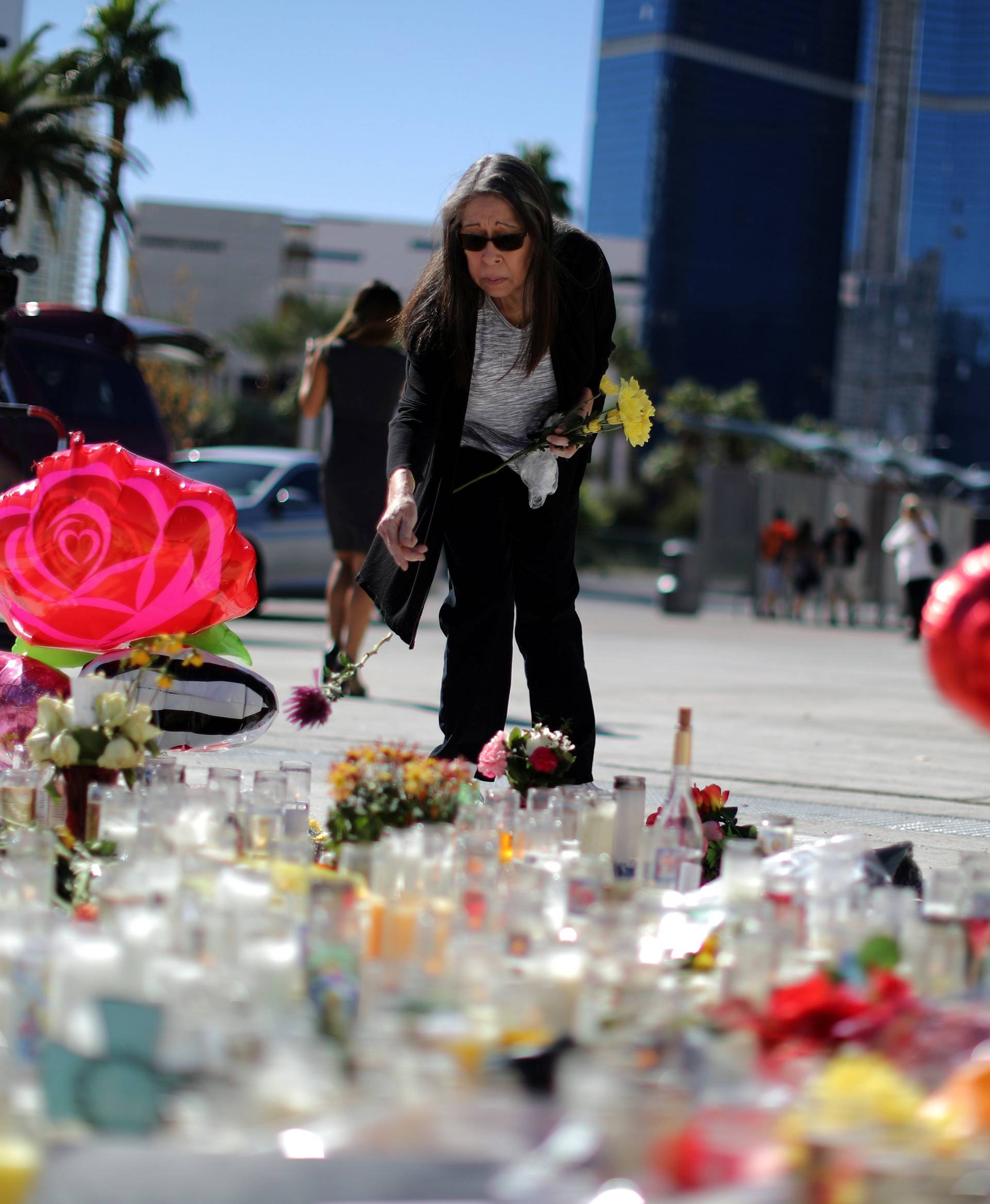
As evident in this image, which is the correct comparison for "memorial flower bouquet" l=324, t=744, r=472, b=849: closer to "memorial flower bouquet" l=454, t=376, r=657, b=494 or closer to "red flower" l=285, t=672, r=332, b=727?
"red flower" l=285, t=672, r=332, b=727

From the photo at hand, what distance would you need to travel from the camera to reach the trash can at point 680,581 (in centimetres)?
2167

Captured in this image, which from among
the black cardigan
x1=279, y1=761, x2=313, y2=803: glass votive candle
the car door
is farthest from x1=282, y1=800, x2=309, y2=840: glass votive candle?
the car door

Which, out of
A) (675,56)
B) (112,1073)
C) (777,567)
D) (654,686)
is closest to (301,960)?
(112,1073)

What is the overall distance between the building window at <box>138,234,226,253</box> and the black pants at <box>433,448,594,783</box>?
318 feet

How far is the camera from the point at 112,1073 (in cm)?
157

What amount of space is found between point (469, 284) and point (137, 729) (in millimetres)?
1518

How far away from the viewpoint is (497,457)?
12.8 ft

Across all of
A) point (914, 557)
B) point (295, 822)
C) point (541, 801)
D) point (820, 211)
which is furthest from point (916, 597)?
point (820, 211)

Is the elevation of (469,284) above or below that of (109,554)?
above

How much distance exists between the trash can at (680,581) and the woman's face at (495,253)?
18.1 metres

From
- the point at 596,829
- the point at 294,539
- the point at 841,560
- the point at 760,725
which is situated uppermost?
the point at 596,829

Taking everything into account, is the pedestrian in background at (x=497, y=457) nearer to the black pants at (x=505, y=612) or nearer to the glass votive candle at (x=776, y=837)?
the black pants at (x=505, y=612)

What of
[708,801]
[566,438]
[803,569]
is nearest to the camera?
[708,801]

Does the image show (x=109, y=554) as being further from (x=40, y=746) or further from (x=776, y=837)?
(x=776, y=837)
